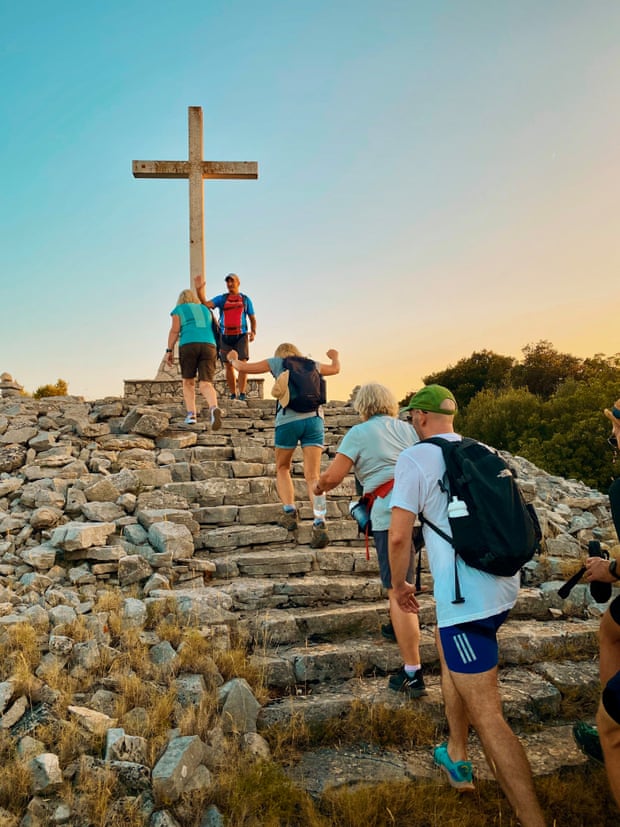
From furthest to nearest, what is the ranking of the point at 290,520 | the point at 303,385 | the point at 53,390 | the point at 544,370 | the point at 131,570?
the point at 544,370 → the point at 53,390 → the point at 290,520 → the point at 303,385 → the point at 131,570

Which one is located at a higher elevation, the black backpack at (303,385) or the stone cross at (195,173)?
the stone cross at (195,173)

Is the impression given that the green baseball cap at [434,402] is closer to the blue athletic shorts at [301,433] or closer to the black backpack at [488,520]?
the black backpack at [488,520]

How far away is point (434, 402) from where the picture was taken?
3365 mm

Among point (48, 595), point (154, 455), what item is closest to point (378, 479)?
point (48, 595)

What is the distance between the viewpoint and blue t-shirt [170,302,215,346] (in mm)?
8414

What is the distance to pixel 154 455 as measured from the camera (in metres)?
Result: 8.14

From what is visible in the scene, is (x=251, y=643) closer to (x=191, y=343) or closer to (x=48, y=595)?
(x=48, y=595)

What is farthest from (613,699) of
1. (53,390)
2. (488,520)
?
(53,390)

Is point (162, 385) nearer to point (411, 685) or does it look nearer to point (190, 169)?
point (190, 169)

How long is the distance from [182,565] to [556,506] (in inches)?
204

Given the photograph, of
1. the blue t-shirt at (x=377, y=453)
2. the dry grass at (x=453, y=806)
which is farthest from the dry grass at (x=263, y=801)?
the blue t-shirt at (x=377, y=453)

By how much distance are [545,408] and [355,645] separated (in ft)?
63.2

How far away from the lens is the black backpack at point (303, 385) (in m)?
5.98

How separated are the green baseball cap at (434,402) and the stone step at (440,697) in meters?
2.09
